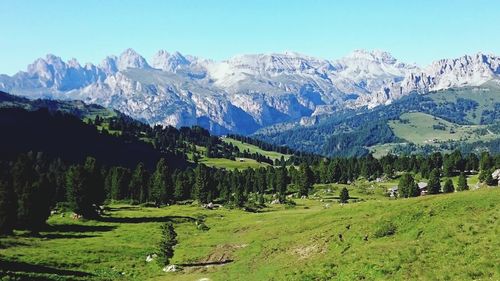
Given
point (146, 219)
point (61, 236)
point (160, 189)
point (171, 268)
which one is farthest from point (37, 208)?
point (160, 189)

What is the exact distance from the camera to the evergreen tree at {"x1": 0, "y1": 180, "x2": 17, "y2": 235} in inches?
3177

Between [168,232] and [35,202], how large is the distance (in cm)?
3034

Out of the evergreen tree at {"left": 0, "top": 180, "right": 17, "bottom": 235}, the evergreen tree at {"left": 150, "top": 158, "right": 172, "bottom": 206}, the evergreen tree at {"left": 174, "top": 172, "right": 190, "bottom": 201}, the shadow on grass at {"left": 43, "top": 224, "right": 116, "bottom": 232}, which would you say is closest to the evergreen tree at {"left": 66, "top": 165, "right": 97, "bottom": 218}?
the shadow on grass at {"left": 43, "top": 224, "right": 116, "bottom": 232}

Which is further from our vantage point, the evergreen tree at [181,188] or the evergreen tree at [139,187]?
the evergreen tree at [181,188]

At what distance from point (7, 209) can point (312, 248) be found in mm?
53158

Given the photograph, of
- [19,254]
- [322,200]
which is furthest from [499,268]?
[322,200]

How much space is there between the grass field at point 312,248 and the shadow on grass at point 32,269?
4.7 inches

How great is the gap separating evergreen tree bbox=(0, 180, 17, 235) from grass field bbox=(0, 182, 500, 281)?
123 inches

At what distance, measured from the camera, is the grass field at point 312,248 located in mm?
41625

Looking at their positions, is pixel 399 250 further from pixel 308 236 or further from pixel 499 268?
pixel 308 236

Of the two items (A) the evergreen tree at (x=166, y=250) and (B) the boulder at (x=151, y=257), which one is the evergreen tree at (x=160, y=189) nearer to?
(A) the evergreen tree at (x=166, y=250)

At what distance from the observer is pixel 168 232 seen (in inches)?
3091

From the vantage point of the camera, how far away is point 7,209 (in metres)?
82.2

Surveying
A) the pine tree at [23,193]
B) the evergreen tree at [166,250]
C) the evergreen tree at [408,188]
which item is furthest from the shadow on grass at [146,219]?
the evergreen tree at [408,188]
